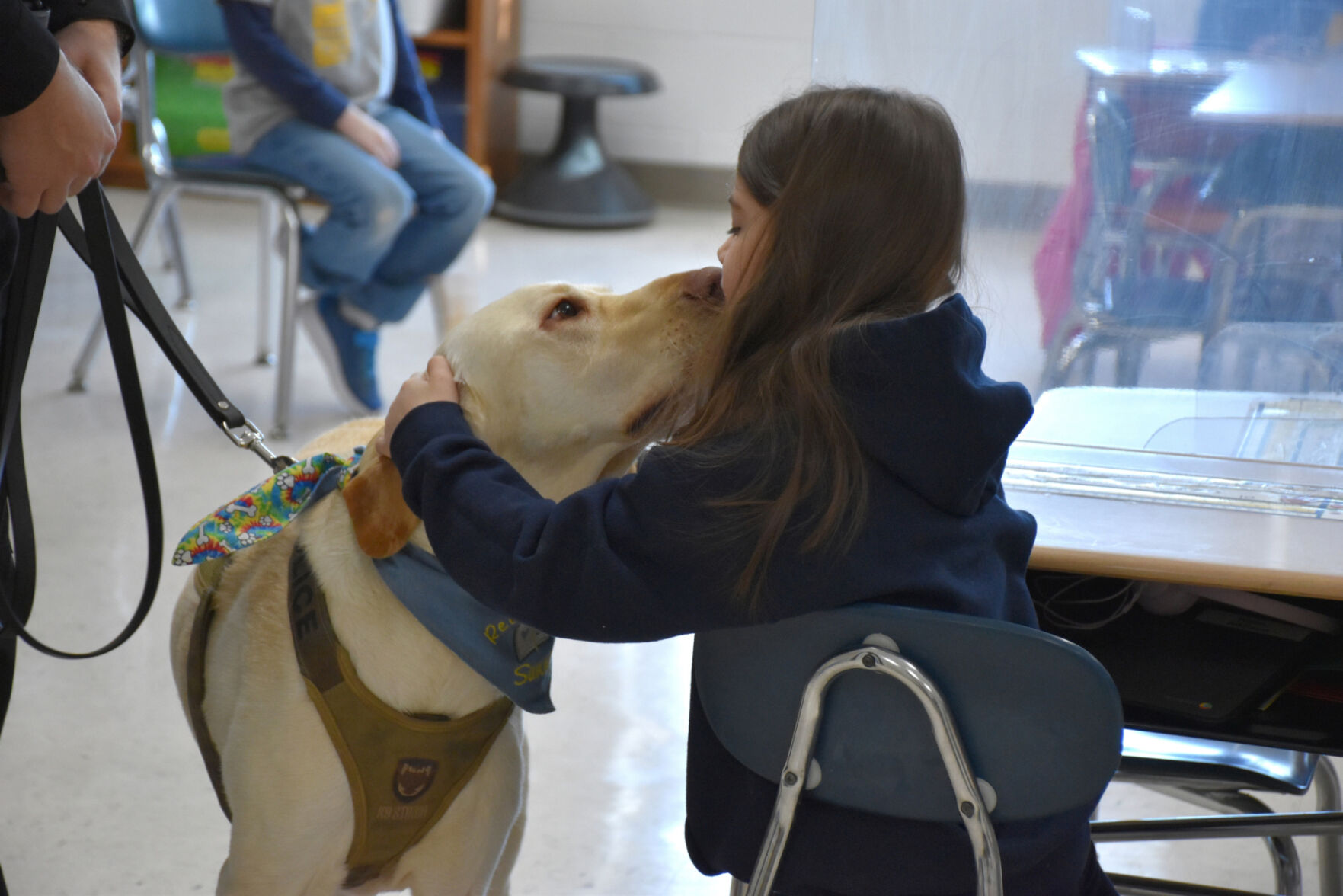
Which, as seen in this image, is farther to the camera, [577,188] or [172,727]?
[577,188]

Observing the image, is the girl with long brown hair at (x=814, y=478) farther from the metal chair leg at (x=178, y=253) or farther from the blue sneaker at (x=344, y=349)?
the metal chair leg at (x=178, y=253)

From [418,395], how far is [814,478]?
0.38 metres

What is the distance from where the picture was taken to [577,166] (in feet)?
17.8

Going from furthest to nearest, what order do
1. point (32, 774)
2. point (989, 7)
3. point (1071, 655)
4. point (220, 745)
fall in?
point (32, 774)
point (989, 7)
point (220, 745)
point (1071, 655)

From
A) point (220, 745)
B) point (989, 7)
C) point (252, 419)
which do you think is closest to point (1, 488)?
point (220, 745)

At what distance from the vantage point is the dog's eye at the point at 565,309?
1178mm

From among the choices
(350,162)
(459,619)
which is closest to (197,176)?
(350,162)

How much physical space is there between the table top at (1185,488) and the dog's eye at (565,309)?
471 millimetres

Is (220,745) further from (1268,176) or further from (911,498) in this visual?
(1268,176)

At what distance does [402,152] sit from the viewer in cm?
323

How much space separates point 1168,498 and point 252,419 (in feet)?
8.15

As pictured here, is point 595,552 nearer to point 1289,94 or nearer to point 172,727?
point 1289,94

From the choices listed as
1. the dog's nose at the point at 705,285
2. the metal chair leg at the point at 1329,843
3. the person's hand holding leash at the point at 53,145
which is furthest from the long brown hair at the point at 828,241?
the metal chair leg at the point at 1329,843

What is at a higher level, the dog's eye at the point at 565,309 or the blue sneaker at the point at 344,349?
the dog's eye at the point at 565,309
